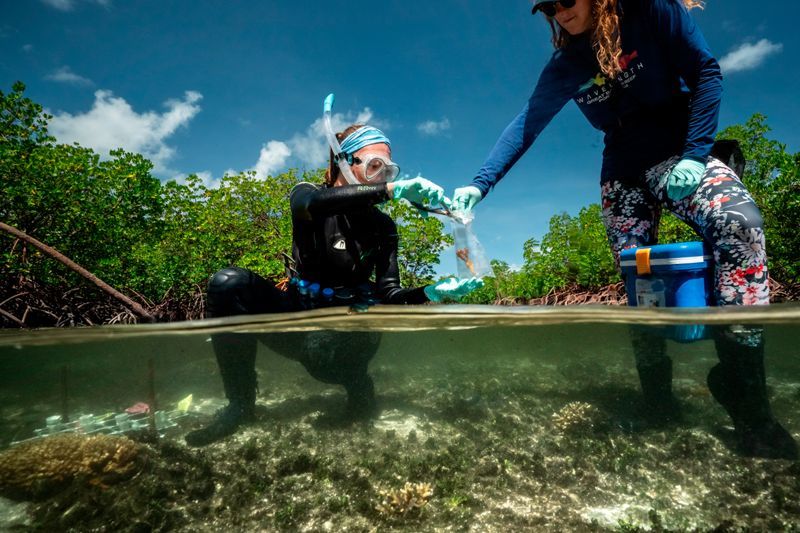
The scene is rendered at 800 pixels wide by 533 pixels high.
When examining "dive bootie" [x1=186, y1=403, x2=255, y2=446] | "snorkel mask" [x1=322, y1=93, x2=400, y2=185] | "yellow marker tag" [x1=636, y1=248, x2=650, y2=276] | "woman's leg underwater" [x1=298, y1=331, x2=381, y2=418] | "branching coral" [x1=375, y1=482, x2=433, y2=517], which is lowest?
"branching coral" [x1=375, y1=482, x2=433, y2=517]

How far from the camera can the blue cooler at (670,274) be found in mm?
2926

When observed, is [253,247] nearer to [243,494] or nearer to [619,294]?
[243,494]

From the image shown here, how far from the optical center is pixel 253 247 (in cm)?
1031

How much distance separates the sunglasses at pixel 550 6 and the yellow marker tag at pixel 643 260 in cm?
190

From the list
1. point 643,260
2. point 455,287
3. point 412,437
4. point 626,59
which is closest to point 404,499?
point 412,437

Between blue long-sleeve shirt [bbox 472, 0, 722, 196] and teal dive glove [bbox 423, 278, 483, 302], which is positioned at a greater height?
blue long-sleeve shirt [bbox 472, 0, 722, 196]

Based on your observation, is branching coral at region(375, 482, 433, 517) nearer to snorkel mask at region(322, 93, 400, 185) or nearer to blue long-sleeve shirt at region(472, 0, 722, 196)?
blue long-sleeve shirt at region(472, 0, 722, 196)

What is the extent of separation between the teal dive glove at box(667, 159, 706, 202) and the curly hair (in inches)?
32.3

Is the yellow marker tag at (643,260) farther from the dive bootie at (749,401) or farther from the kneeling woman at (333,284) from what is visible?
the kneeling woman at (333,284)

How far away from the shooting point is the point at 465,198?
10.1 feet

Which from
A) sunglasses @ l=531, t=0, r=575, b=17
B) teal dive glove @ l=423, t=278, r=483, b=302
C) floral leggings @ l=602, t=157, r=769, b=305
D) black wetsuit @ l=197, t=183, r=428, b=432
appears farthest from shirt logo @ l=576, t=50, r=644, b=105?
black wetsuit @ l=197, t=183, r=428, b=432

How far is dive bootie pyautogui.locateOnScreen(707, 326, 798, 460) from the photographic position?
3303mm

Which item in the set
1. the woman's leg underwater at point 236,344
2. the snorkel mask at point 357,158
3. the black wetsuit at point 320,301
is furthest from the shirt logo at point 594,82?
the woman's leg underwater at point 236,344

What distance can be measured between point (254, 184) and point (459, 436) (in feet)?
31.4
